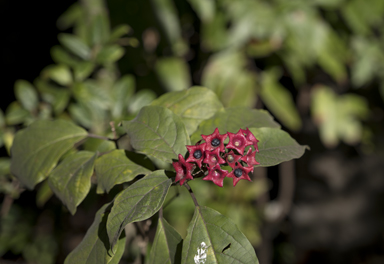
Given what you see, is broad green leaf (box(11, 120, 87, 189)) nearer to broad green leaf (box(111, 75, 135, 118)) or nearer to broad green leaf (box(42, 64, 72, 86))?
broad green leaf (box(111, 75, 135, 118))

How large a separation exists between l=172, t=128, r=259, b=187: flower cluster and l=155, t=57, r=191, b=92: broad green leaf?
40.2 inches

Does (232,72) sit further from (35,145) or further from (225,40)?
(35,145)

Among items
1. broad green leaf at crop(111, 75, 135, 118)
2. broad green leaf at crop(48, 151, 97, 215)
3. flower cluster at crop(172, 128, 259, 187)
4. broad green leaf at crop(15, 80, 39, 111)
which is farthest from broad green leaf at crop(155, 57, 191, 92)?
flower cluster at crop(172, 128, 259, 187)

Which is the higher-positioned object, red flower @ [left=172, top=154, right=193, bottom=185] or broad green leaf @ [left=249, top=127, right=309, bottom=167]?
red flower @ [left=172, top=154, right=193, bottom=185]

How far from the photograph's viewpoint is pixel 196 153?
667 mm

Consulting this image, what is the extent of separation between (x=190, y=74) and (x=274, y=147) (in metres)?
1.51

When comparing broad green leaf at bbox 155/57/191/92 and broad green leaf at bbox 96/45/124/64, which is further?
broad green leaf at bbox 155/57/191/92

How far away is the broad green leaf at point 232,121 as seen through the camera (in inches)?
30.9

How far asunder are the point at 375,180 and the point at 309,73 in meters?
1.41

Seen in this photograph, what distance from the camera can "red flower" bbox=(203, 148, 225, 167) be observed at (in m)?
0.64

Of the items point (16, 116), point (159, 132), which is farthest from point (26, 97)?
point (159, 132)

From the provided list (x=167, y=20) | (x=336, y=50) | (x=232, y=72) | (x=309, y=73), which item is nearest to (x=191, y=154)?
(x=167, y=20)

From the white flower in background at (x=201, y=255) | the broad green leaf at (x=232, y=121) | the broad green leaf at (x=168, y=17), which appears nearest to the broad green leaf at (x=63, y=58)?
the broad green leaf at (x=168, y=17)

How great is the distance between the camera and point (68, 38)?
4.18 ft
